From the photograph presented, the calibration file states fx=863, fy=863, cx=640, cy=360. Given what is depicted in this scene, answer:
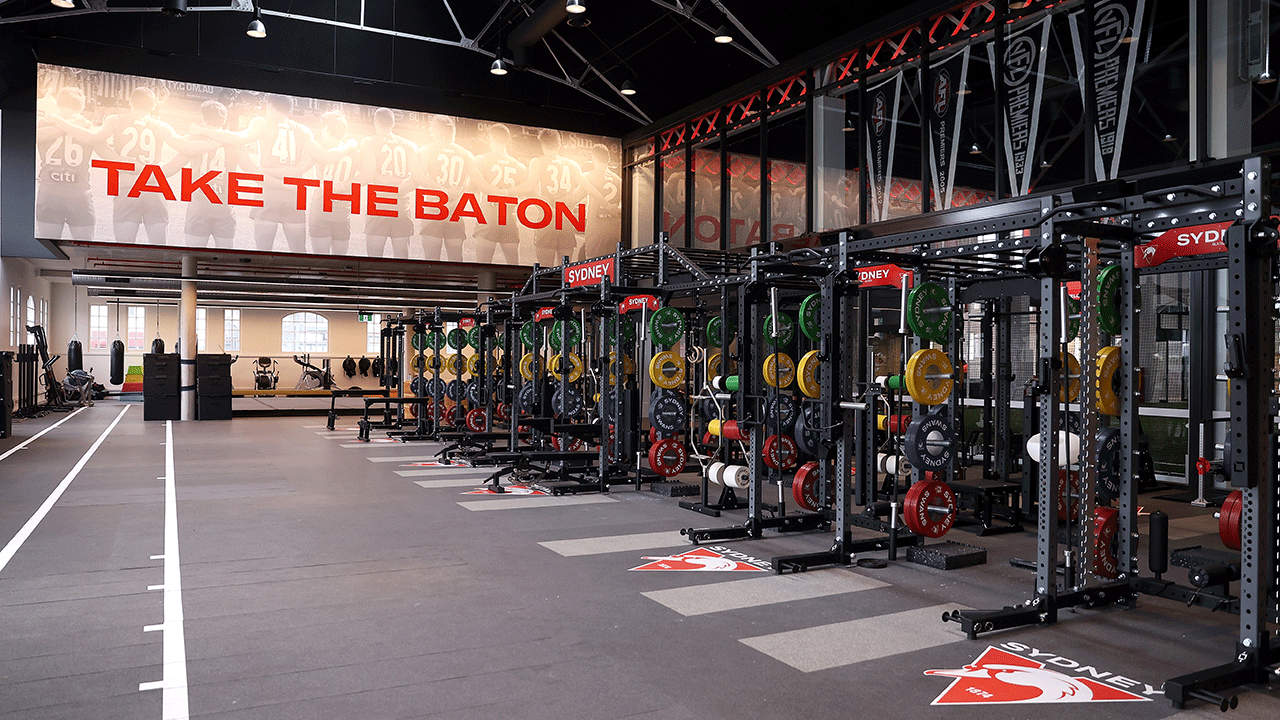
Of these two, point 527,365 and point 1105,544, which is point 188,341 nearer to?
point 527,365

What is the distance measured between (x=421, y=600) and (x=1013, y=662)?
113 inches

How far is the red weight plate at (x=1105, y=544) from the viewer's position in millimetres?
4707

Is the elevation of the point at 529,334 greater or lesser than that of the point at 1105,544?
greater

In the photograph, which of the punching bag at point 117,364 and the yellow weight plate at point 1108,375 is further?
the punching bag at point 117,364

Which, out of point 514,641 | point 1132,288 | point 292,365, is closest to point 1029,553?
point 1132,288

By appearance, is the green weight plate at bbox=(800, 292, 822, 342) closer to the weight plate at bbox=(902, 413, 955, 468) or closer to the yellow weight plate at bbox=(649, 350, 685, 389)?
the weight plate at bbox=(902, 413, 955, 468)

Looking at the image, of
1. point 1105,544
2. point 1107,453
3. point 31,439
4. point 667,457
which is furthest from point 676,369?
point 31,439

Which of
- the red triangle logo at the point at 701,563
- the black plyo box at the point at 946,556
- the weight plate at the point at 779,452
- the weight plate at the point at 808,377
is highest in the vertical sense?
the weight plate at the point at 808,377

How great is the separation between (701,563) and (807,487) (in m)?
1.40

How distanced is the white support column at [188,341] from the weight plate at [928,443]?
14.8 meters

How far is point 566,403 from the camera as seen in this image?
10719 mm

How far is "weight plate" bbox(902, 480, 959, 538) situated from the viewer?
5.35 meters

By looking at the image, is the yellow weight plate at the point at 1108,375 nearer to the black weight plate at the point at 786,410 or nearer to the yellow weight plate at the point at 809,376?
the yellow weight plate at the point at 809,376

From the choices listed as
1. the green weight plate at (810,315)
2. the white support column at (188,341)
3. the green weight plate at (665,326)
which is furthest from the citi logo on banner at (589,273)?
the white support column at (188,341)
